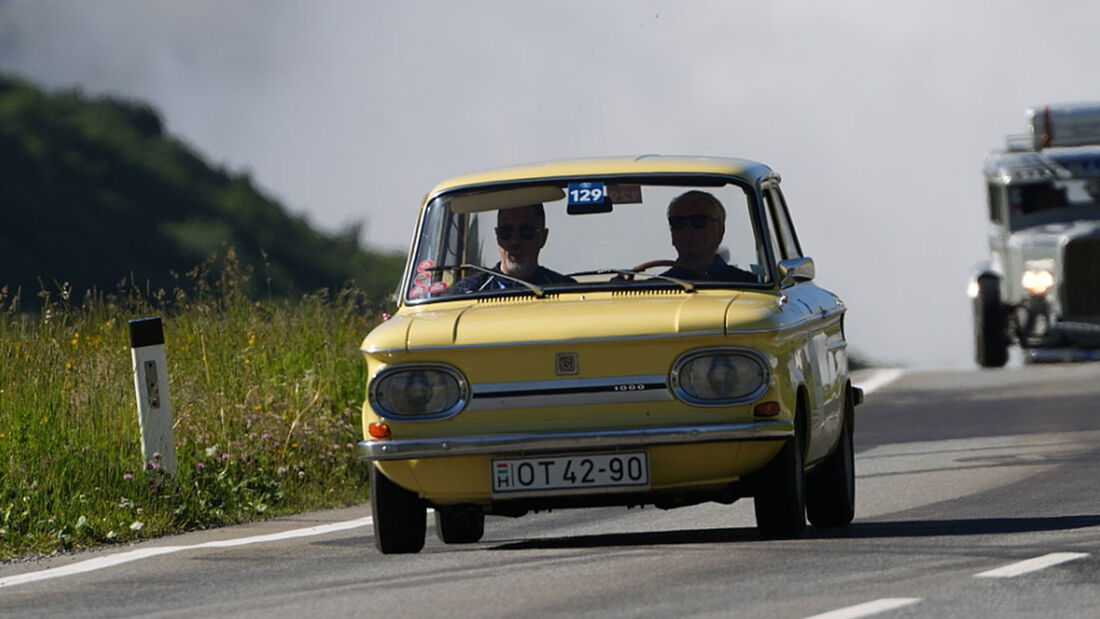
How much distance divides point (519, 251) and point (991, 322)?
18863 millimetres

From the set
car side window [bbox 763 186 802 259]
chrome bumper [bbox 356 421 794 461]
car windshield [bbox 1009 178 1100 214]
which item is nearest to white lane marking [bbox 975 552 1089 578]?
chrome bumper [bbox 356 421 794 461]

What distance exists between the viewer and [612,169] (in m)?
11.1

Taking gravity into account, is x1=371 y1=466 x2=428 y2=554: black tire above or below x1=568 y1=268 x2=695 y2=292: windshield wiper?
below

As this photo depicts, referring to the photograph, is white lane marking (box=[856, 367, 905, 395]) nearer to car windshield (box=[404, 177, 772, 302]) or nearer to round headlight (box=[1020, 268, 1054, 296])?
round headlight (box=[1020, 268, 1054, 296])

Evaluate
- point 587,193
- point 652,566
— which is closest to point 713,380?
point 652,566

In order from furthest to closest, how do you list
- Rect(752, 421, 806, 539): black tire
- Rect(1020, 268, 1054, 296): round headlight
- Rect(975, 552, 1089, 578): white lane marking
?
Rect(1020, 268, 1054, 296): round headlight < Rect(752, 421, 806, 539): black tire < Rect(975, 552, 1089, 578): white lane marking

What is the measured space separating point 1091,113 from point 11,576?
71.0 feet

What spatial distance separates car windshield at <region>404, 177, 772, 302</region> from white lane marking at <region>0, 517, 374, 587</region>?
60.7 inches

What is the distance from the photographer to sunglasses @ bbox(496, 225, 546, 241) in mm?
11016

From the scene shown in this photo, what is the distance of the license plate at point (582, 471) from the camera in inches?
389

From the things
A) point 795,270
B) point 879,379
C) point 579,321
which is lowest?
point 879,379

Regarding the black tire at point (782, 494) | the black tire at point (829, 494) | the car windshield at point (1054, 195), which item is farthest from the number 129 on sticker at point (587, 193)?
the car windshield at point (1054, 195)

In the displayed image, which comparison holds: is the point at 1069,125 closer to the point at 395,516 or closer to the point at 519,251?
the point at 519,251

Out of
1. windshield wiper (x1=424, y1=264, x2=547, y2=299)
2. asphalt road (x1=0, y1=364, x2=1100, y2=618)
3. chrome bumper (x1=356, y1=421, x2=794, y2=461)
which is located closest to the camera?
asphalt road (x1=0, y1=364, x2=1100, y2=618)
